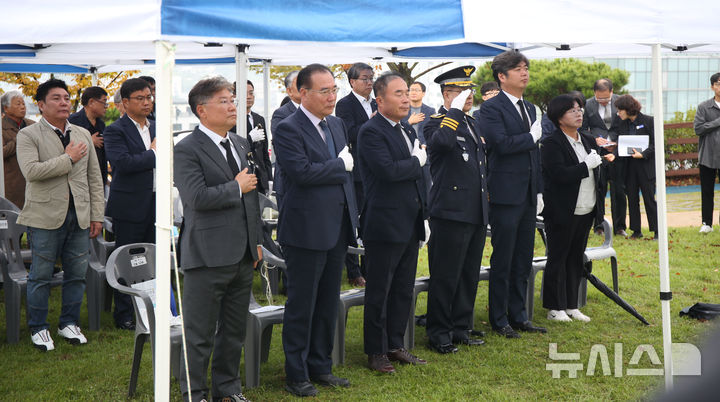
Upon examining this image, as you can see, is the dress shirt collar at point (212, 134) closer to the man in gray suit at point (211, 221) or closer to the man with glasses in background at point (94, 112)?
the man in gray suit at point (211, 221)

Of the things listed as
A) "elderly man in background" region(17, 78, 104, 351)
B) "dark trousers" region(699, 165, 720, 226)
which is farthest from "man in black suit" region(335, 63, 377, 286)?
"dark trousers" region(699, 165, 720, 226)

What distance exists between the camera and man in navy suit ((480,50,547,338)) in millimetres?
5512

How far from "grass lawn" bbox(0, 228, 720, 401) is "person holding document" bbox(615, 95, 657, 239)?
3174 millimetres

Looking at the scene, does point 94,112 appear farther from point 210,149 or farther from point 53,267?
point 210,149

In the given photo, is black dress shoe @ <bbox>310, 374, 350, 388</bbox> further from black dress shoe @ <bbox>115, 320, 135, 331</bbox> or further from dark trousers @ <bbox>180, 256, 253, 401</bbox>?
black dress shoe @ <bbox>115, 320, 135, 331</bbox>

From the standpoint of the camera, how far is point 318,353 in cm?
461

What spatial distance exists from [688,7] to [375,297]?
8.39 feet

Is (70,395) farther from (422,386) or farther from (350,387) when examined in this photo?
(422,386)

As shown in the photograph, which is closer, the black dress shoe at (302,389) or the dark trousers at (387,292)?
the black dress shoe at (302,389)

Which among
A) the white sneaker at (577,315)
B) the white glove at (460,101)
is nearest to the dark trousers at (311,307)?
the white glove at (460,101)

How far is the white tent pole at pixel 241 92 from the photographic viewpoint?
21.0 ft

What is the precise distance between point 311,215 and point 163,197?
1201 mm

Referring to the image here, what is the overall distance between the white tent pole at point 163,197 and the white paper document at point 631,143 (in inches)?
295

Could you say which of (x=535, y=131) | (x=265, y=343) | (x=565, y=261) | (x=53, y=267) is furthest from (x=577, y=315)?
(x=53, y=267)
